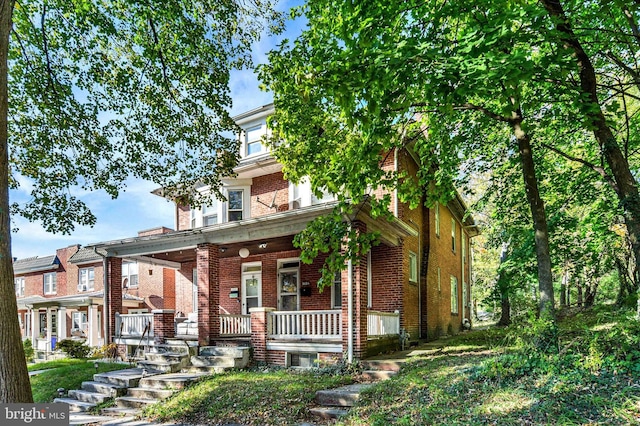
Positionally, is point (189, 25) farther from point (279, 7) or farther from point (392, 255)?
point (392, 255)

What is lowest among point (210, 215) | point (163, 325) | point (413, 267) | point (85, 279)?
point (163, 325)

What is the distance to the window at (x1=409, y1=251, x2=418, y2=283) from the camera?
14.3 metres

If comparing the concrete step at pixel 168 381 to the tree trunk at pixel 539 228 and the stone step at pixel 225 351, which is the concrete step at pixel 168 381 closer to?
the stone step at pixel 225 351

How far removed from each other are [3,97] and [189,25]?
4527mm

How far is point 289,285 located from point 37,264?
86.0ft

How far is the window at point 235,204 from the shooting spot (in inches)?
668

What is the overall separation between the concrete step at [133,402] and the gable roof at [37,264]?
2557cm

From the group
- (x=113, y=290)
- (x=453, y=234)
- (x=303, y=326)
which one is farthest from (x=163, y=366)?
(x=453, y=234)

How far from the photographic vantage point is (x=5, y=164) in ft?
19.5

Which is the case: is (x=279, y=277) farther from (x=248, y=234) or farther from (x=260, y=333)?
(x=260, y=333)

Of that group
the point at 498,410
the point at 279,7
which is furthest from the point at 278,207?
the point at 498,410

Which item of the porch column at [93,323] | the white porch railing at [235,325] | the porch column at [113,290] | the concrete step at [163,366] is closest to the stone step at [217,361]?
the concrete step at [163,366]

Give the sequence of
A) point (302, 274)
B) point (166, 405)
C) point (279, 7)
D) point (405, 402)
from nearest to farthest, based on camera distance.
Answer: point (405, 402)
point (166, 405)
point (279, 7)
point (302, 274)

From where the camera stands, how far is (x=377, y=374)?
9305 mm
